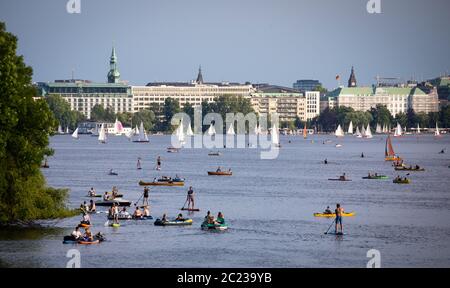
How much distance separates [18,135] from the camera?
59.6 meters

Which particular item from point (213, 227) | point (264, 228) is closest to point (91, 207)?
point (213, 227)

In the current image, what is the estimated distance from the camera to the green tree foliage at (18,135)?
57.8m

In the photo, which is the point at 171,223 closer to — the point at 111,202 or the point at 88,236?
the point at 88,236

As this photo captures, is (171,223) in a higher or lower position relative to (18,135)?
lower

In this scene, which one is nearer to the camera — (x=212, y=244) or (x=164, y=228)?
(x=212, y=244)

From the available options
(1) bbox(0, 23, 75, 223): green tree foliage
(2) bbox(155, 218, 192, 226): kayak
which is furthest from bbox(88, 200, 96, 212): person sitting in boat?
(1) bbox(0, 23, 75, 223): green tree foliage

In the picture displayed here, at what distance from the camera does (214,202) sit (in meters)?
84.1

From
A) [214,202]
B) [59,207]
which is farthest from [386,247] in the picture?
[214,202]

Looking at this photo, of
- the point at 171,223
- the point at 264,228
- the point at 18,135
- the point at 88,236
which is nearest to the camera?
the point at 88,236

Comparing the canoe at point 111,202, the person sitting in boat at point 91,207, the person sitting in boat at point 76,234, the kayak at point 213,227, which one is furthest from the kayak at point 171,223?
the canoe at point 111,202

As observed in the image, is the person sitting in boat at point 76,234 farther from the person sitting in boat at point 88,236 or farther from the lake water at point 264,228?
the lake water at point 264,228
